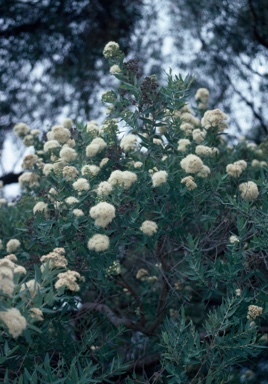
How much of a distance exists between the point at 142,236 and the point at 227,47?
5746mm

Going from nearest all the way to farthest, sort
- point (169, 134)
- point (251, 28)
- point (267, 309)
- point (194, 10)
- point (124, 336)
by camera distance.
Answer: point (267, 309) → point (169, 134) → point (124, 336) → point (251, 28) → point (194, 10)

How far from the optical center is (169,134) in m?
3.89

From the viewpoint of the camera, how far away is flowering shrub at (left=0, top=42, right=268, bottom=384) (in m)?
3.10

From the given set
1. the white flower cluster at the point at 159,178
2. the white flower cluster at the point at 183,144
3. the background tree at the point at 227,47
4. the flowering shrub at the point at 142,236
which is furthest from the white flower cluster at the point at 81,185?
the background tree at the point at 227,47

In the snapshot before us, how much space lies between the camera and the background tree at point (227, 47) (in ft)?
27.5

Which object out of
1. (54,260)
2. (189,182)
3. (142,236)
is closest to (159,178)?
(189,182)

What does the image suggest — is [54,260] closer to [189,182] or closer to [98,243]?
[98,243]

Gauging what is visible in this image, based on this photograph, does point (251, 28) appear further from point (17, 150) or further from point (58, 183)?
point (58, 183)

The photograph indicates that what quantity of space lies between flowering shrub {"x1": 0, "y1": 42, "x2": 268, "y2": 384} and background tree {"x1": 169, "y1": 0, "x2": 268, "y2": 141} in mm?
4350

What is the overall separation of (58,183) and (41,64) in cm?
685

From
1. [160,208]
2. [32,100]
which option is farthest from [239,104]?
[160,208]

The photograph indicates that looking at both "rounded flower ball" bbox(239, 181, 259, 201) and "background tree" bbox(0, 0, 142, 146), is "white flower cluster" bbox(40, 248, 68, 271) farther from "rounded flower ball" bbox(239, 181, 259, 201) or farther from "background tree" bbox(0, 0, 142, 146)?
"background tree" bbox(0, 0, 142, 146)

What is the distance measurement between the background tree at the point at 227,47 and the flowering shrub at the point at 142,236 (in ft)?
14.3

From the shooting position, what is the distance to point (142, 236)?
3.53 metres
